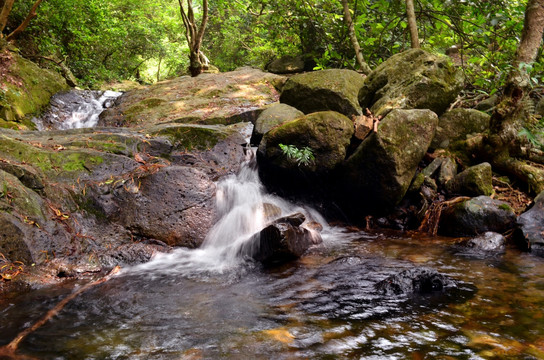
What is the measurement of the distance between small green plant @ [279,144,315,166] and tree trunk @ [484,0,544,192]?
316 cm

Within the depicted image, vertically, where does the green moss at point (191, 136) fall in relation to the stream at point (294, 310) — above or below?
above

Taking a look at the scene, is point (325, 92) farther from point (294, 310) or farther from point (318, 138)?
point (294, 310)

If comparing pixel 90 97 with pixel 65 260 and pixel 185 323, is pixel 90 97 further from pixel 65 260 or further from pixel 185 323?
pixel 185 323

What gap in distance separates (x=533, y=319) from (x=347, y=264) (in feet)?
6.09

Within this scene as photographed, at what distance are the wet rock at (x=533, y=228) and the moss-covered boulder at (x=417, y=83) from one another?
8.09 feet

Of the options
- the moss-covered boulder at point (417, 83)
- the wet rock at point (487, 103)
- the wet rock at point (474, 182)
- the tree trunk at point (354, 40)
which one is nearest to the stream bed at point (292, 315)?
the wet rock at point (474, 182)

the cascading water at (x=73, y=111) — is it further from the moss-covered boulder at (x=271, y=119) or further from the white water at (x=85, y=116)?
the moss-covered boulder at (x=271, y=119)

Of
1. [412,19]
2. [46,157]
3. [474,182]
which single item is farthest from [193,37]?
[474,182]

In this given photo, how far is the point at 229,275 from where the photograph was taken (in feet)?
13.1

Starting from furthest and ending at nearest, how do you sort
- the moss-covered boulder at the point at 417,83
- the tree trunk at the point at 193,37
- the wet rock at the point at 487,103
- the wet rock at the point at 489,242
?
the tree trunk at the point at 193,37 < the wet rock at the point at 487,103 < the moss-covered boulder at the point at 417,83 < the wet rock at the point at 489,242

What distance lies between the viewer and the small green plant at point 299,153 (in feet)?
18.9

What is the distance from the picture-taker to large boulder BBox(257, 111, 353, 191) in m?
5.90

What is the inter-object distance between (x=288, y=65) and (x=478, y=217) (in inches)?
473

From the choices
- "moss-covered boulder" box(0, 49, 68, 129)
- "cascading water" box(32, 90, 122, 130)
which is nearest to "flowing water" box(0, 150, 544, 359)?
"moss-covered boulder" box(0, 49, 68, 129)
